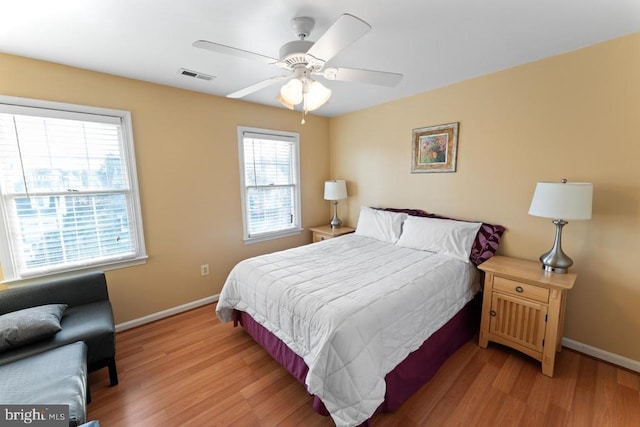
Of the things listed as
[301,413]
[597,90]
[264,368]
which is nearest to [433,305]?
[301,413]

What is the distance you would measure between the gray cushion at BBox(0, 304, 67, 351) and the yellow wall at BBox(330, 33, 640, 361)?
336 centimetres

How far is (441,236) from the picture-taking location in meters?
2.54

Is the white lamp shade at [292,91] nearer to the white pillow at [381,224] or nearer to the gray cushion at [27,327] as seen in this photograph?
the white pillow at [381,224]

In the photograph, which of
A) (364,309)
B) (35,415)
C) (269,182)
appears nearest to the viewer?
(35,415)

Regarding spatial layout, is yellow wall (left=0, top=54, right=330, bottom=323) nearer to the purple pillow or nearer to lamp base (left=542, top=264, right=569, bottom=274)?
the purple pillow

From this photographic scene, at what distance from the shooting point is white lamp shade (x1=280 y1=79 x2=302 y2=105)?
→ 158 centimetres

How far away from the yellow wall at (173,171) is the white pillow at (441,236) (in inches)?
78.1

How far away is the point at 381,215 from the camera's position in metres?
3.20

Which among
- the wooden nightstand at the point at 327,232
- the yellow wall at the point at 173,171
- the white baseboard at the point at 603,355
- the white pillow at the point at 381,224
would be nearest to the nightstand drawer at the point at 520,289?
the white baseboard at the point at 603,355

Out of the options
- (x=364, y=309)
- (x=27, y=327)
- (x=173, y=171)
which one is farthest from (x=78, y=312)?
(x=364, y=309)

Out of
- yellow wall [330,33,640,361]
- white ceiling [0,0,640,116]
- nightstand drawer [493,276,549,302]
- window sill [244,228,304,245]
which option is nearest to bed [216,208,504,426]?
nightstand drawer [493,276,549,302]

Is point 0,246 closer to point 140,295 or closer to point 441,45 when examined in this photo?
point 140,295

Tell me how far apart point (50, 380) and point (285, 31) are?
92.8 inches

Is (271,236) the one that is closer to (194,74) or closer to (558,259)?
(194,74)
